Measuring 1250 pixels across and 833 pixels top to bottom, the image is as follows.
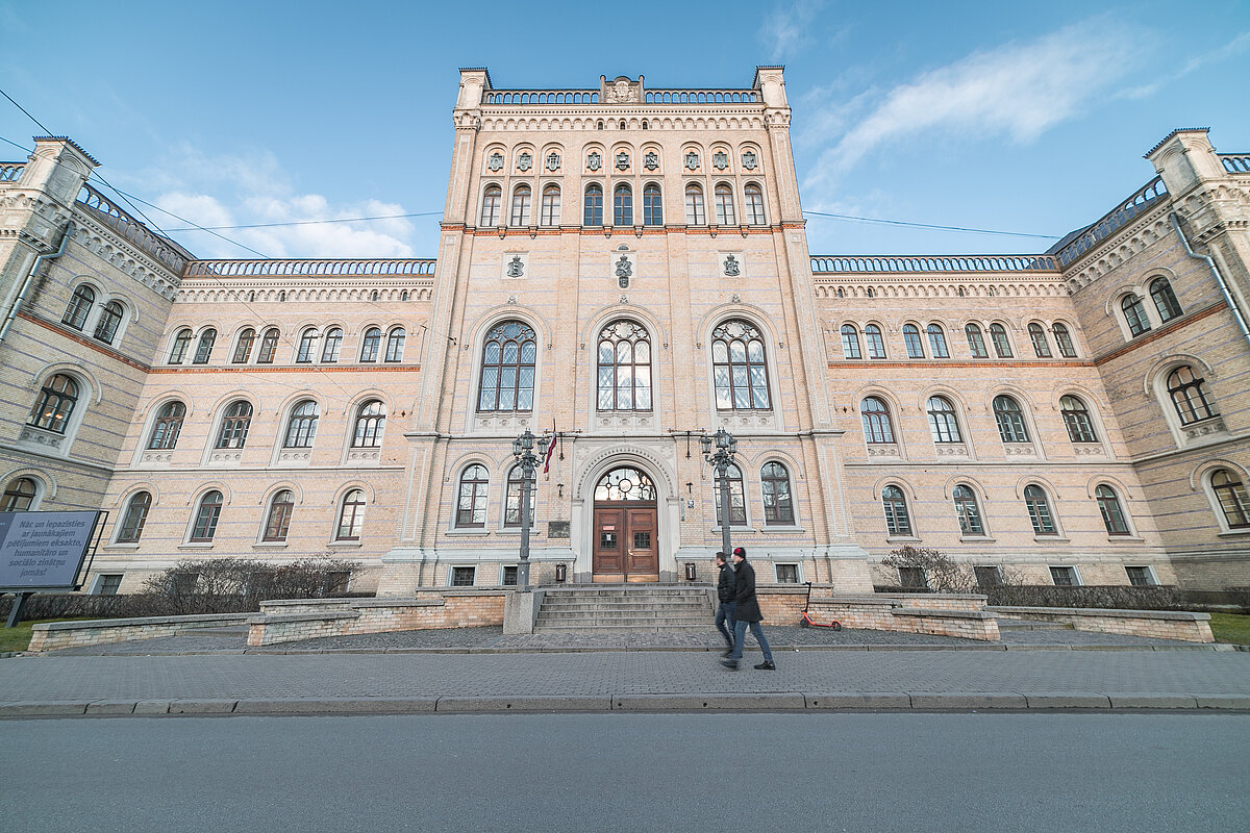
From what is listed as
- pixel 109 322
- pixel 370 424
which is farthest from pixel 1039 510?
pixel 109 322

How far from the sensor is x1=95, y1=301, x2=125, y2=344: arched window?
1994cm

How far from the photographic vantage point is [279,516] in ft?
66.0

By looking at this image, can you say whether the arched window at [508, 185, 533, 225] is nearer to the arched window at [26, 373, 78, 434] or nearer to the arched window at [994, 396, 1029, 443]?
→ the arched window at [26, 373, 78, 434]

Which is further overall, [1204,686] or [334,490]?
[334,490]

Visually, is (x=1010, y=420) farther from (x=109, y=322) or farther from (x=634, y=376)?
(x=109, y=322)

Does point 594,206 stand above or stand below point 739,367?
above

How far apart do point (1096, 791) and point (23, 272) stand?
30696 millimetres

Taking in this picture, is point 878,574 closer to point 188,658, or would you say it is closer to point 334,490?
point 188,658

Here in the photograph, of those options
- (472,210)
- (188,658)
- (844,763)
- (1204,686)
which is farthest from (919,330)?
(188,658)

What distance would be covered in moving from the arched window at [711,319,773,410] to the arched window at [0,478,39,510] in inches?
1031

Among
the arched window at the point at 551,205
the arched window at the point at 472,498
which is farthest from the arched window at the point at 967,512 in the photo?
the arched window at the point at 551,205

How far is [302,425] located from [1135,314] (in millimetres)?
38002

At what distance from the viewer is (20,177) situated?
17688 mm

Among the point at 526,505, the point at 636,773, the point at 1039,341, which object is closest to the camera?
the point at 636,773
